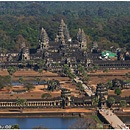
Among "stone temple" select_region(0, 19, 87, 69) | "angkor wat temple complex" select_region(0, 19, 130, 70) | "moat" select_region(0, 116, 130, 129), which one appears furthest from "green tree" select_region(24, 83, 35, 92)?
"stone temple" select_region(0, 19, 87, 69)

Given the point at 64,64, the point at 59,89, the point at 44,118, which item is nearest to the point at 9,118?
the point at 44,118

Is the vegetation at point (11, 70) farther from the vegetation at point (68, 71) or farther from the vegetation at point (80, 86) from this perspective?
the vegetation at point (80, 86)

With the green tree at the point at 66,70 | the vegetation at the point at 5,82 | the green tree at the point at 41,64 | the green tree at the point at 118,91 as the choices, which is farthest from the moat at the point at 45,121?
the green tree at the point at 41,64

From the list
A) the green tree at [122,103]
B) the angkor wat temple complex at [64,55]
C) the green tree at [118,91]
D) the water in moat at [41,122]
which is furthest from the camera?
the angkor wat temple complex at [64,55]

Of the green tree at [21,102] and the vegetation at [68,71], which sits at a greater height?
the vegetation at [68,71]

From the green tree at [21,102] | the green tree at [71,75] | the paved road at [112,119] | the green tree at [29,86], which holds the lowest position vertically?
the paved road at [112,119]

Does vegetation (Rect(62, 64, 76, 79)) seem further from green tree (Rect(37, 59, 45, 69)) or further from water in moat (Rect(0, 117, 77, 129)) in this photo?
water in moat (Rect(0, 117, 77, 129))
